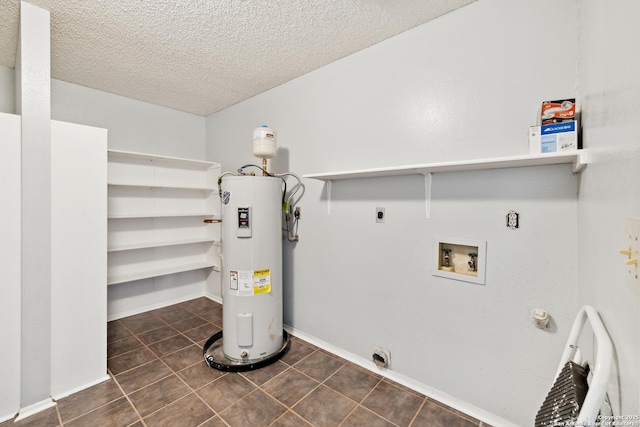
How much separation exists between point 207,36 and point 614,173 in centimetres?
243

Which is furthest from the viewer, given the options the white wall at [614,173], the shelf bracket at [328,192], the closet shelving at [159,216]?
the closet shelving at [159,216]

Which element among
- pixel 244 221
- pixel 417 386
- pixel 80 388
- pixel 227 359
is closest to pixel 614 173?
pixel 417 386

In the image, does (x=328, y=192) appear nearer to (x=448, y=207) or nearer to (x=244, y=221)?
(x=244, y=221)

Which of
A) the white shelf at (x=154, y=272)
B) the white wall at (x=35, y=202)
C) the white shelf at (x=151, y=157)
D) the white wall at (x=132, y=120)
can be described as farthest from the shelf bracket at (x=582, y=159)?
the white wall at (x=132, y=120)

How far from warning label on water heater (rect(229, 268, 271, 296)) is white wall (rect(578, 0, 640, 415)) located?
1.96m

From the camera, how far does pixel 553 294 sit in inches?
57.5

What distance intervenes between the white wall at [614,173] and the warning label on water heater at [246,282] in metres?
1.96

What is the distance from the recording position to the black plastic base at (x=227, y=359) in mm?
2174

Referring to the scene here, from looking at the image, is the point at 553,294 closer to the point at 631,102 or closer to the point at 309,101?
the point at 631,102

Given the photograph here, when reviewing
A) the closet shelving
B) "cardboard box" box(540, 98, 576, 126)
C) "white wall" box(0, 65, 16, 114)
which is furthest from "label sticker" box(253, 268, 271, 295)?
"white wall" box(0, 65, 16, 114)

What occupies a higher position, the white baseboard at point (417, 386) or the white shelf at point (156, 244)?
the white shelf at point (156, 244)

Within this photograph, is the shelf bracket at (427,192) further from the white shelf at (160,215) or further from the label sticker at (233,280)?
the white shelf at (160,215)

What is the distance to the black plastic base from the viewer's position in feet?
7.13

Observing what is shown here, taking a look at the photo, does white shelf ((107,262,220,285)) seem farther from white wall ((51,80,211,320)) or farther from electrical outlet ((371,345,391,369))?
electrical outlet ((371,345,391,369))
